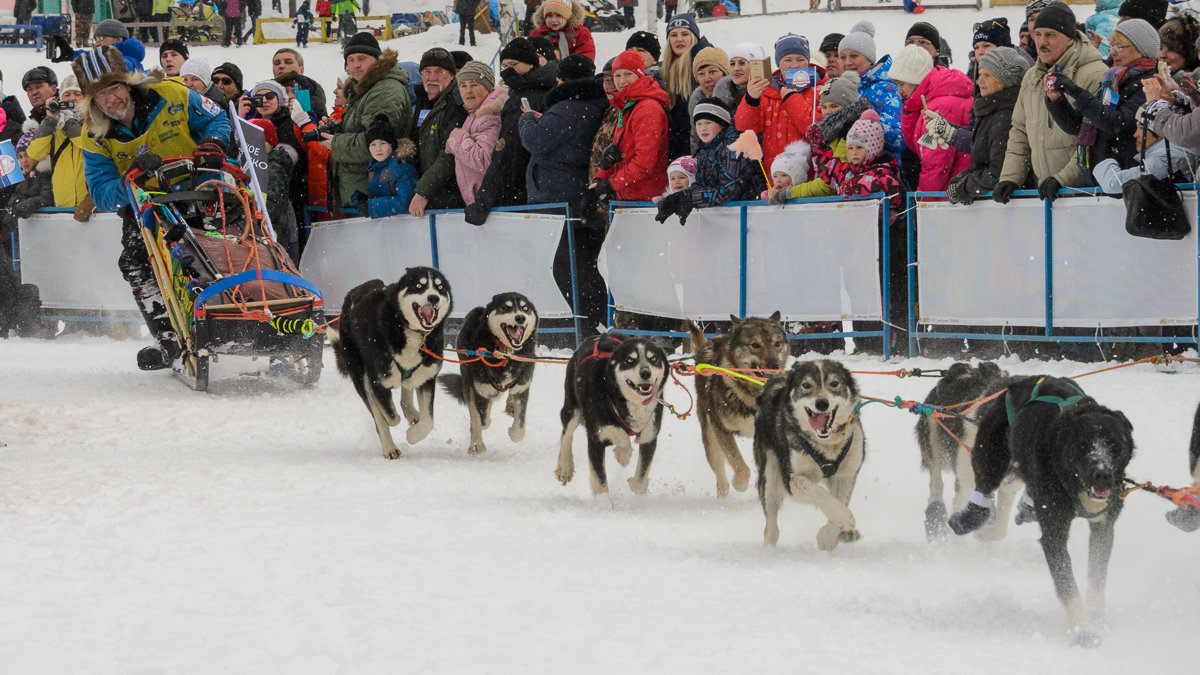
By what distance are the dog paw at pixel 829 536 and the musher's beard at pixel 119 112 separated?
5.46 meters

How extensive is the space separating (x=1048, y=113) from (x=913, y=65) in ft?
3.26

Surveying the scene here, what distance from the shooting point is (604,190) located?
8.02 meters

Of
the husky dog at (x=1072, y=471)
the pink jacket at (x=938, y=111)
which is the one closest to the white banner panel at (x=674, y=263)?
the pink jacket at (x=938, y=111)

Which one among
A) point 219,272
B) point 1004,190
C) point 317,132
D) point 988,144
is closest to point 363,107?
point 317,132

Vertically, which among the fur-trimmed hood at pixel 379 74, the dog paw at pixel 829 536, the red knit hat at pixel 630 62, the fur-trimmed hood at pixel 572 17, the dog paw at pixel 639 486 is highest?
the fur-trimmed hood at pixel 572 17

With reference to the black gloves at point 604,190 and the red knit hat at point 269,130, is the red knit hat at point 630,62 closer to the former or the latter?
the black gloves at point 604,190

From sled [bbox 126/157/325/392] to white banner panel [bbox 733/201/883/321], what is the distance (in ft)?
8.56

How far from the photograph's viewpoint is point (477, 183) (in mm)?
8680

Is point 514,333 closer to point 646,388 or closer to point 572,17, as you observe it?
point 646,388

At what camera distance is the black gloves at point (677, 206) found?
7.49 metres

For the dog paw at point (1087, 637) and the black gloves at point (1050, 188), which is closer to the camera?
the dog paw at point (1087, 637)

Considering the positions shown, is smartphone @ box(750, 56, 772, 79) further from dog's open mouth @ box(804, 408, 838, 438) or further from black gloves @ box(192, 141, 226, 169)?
dog's open mouth @ box(804, 408, 838, 438)

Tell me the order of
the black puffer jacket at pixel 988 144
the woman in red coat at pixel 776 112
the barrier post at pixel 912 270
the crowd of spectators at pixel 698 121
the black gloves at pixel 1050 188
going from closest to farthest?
the crowd of spectators at pixel 698 121, the black gloves at pixel 1050 188, the black puffer jacket at pixel 988 144, the barrier post at pixel 912 270, the woman in red coat at pixel 776 112

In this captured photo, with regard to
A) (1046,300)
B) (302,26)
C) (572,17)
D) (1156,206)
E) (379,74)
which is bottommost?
(1046,300)
